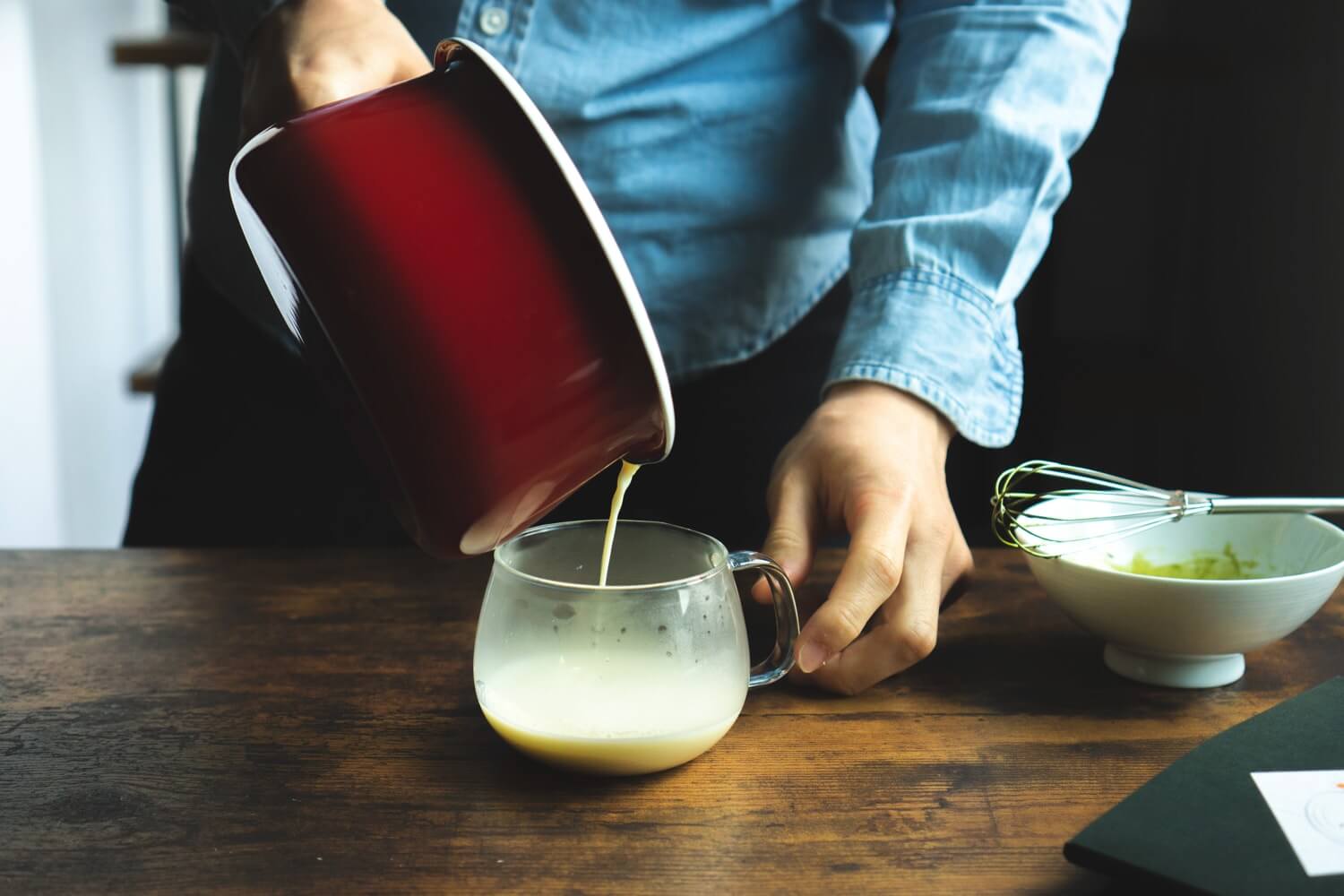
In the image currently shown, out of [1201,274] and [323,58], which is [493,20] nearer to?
[323,58]

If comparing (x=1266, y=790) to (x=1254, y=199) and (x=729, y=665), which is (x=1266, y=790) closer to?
(x=729, y=665)

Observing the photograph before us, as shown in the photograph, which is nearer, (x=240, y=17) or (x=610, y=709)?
(x=610, y=709)

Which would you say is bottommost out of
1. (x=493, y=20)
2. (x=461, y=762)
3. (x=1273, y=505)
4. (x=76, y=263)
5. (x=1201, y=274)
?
(x=76, y=263)

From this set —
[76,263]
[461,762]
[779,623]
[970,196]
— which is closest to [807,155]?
[970,196]

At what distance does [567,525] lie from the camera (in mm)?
690

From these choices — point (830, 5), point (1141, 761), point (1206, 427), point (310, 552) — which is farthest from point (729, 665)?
point (1206, 427)

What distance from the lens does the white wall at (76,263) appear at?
1996 mm

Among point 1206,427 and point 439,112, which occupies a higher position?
point 439,112

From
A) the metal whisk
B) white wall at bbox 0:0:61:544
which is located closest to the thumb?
the metal whisk

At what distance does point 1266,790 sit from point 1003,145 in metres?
0.47

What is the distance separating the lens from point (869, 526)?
694mm

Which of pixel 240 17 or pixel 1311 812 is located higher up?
pixel 240 17

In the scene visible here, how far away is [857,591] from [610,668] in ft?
0.49

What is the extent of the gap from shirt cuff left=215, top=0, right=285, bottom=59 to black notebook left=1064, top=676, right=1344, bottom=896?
2.00 feet
